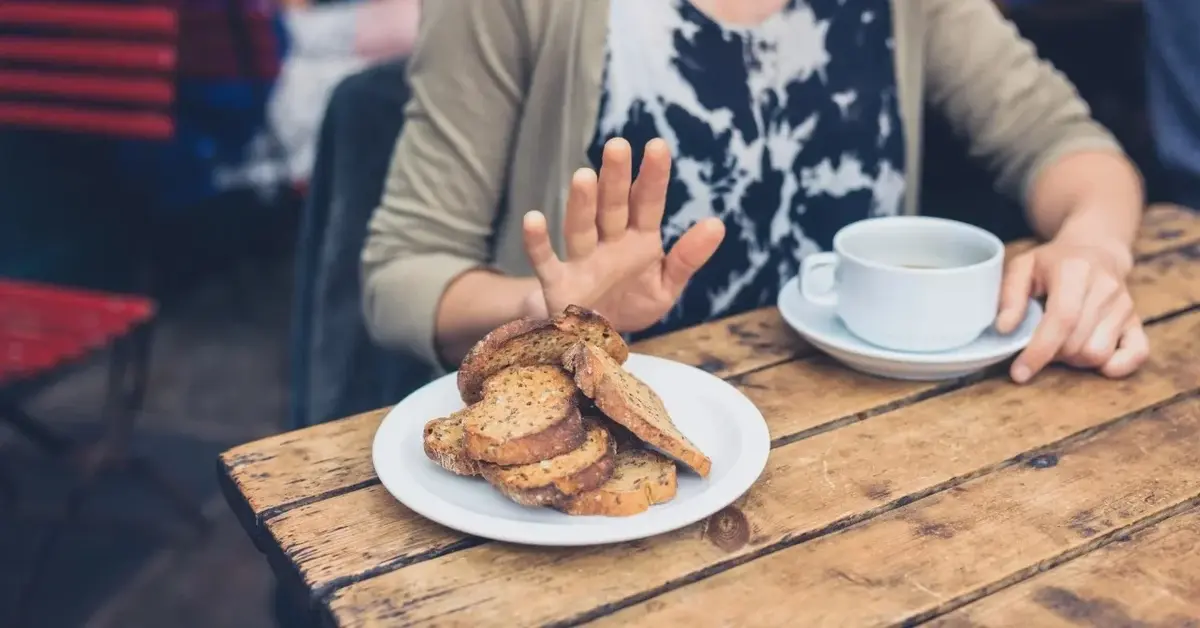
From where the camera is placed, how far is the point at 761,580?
26.6 inches

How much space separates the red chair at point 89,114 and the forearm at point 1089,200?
4.45 ft

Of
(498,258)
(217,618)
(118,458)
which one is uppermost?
(498,258)

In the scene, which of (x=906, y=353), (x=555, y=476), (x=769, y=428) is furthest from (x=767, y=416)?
(x=555, y=476)

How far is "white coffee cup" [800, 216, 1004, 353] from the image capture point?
35.6 inches

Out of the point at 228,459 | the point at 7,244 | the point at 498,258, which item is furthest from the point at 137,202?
the point at 228,459

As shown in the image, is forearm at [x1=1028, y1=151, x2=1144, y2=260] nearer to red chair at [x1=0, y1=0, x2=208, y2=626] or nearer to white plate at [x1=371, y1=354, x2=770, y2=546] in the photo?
white plate at [x1=371, y1=354, x2=770, y2=546]

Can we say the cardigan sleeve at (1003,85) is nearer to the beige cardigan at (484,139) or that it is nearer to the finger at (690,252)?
the beige cardigan at (484,139)

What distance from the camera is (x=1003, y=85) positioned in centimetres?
137

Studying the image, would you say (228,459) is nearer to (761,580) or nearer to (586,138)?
(761,580)

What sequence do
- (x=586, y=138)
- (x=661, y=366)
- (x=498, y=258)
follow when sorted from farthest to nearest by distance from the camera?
(x=498, y=258), (x=586, y=138), (x=661, y=366)

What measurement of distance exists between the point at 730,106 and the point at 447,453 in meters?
0.64

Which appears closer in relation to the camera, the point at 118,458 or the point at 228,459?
the point at 228,459

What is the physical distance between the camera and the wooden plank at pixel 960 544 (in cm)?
65

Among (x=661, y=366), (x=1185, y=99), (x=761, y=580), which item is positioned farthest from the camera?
(x=1185, y=99)
